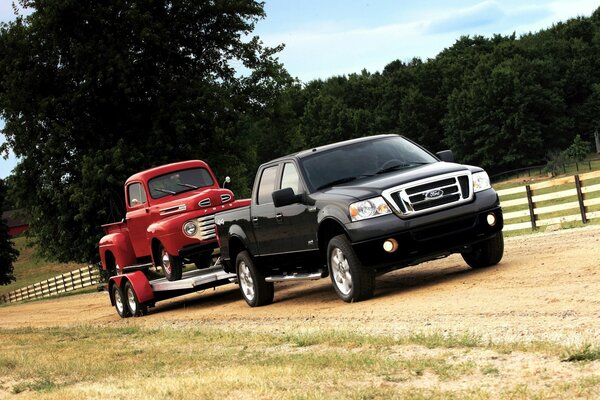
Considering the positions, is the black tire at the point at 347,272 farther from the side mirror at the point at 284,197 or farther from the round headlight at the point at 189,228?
the round headlight at the point at 189,228

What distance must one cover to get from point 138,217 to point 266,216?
520 centimetres

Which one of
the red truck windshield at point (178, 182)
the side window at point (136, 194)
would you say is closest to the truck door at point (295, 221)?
the red truck windshield at point (178, 182)

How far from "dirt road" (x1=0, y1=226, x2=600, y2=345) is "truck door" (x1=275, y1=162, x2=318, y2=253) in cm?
96

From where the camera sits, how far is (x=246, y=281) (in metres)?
16.6

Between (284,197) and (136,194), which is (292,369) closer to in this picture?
(284,197)

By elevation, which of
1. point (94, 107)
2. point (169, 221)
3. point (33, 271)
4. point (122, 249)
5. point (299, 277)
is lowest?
point (33, 271)

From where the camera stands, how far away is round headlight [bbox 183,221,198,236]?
60.3 feet

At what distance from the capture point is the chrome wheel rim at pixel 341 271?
13.4m

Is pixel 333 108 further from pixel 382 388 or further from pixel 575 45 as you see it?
pixel 382 388

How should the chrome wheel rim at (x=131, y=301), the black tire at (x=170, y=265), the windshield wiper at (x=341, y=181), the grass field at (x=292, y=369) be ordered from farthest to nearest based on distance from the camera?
the chrome wheel rim at (x=131, y=301) < the black tire at (x=170, y=265) < the windshield wiper at (x=341, y=181) < the grass field at (x=292, y=369)

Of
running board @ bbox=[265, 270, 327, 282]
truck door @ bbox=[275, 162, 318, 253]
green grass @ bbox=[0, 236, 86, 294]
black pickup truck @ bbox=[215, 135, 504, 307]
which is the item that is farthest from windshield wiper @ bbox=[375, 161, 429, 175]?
green grass @ bbox=[0, 236, 86, 294]

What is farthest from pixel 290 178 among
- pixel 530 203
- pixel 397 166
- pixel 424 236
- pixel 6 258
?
pixel 6 258

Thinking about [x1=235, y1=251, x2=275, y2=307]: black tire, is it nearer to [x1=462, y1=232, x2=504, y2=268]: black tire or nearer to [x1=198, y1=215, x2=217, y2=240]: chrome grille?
[x1=198, y1=215, x2=217, y2=240]: chrome grille

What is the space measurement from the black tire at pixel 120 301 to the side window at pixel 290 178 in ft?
21.3
